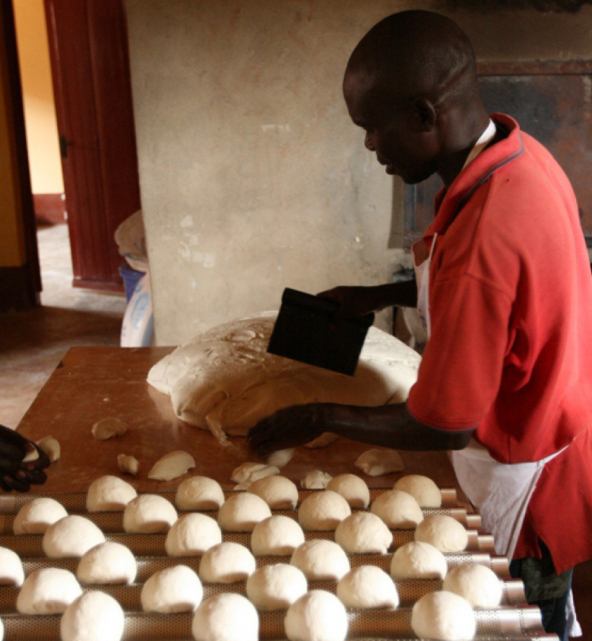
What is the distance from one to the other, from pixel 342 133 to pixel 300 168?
24 centimetres

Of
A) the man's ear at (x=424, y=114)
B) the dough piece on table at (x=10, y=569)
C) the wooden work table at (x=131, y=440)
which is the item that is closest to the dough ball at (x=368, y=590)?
the wooden work table at (x=131, y=440)

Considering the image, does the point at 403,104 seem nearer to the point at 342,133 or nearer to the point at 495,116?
the point at 495,116

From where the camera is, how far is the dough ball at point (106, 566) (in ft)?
4.02

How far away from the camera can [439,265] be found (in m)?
1.27

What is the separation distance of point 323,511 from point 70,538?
48cm

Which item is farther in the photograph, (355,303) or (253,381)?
(253,381)

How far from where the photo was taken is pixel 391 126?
1.28 meters

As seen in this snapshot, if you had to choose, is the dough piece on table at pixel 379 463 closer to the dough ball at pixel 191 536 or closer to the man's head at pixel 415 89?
the dough ball at pixel 191 536

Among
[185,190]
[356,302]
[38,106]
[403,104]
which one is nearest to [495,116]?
[403,104]

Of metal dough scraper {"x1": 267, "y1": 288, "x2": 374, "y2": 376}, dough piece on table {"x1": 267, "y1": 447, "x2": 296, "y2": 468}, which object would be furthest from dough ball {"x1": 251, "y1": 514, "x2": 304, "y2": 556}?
metal dough scraper {"x1": 267, "y1": 288, "x2": 374, "y2": 376}

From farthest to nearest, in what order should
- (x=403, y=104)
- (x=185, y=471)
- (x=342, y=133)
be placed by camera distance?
(x=342, y=133) → (x=185, y=471) → (x=403, y=104)

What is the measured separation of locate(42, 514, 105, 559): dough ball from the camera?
129 centimetres

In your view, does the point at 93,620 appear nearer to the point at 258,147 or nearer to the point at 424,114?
the point at 424,114

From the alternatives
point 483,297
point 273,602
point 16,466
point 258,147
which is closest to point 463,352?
point 483,297
